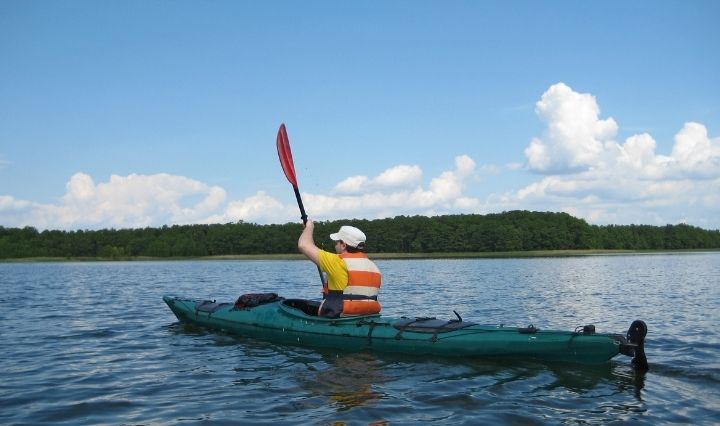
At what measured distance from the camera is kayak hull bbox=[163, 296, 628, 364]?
8.67 metres

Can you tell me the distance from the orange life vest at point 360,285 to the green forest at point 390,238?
8923 cm

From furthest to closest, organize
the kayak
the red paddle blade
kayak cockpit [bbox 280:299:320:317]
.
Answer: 1. the red paddle blade
2. kayak cockpit [bbox 280:299:320:317]
3. the kayak

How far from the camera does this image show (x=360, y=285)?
1011 cm

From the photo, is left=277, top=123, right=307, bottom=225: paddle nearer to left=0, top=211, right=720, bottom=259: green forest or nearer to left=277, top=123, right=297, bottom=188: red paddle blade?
left=277, top=123, right=297, bottom=188: red paddle blade

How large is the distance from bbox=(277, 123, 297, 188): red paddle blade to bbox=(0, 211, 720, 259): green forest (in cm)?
8624

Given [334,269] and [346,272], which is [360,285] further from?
[334,269]

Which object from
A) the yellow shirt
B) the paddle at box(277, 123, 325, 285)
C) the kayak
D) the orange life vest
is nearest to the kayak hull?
the kayak

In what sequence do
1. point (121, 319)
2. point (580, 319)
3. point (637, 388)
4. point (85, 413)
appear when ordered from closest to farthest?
point (85, 413) → point (637, 388) → point (580, 319) → point (121, 319)

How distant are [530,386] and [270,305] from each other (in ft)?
18.4

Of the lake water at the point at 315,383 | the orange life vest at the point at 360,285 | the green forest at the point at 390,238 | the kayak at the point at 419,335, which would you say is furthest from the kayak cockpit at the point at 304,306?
the green forest at the point at 390,238

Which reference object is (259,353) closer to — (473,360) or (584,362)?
→ (473,360)

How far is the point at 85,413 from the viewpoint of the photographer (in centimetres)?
703

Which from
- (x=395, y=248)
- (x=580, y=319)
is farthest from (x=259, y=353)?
(x=395, y=248)

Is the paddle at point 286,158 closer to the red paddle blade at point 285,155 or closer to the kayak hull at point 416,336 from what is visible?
the red paddle blade at point 285,155
